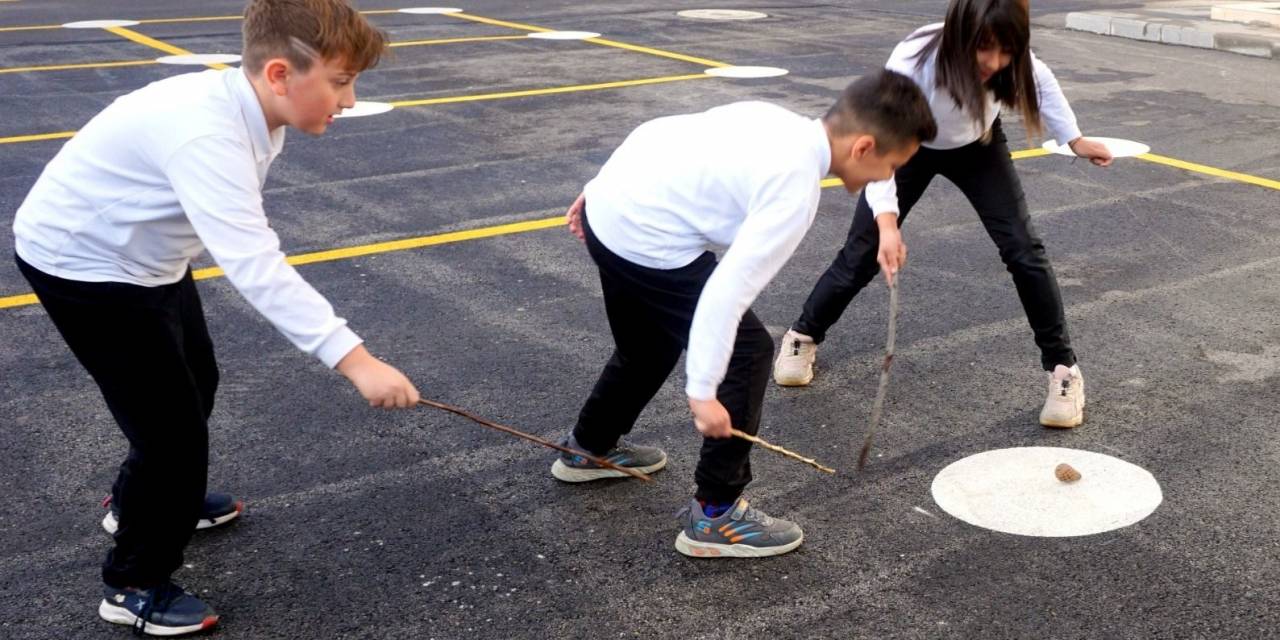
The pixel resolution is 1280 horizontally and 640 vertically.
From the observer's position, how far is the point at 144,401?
311 cm

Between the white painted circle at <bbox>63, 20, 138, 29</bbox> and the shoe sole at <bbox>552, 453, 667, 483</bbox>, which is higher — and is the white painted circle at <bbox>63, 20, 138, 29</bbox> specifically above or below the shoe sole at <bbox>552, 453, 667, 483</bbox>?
above

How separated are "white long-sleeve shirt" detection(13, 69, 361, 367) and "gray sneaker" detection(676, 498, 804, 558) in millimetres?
1222

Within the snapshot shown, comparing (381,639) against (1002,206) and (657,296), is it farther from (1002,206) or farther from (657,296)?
(1002,206)

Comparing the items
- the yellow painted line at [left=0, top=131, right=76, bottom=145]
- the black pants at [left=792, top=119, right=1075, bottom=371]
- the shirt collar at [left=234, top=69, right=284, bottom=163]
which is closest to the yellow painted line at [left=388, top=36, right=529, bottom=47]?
the yellow painted line at [left=0, top=131, right=76, bottom=145]

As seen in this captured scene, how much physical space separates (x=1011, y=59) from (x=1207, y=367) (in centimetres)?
167

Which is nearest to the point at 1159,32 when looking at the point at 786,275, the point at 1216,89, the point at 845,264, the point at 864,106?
the point at 1216,89

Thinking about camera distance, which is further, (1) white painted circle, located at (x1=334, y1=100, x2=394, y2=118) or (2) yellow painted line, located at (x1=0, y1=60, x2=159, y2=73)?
(2) yellow painted line, located at (x1=0, y1=60, x2=159, y2=73)

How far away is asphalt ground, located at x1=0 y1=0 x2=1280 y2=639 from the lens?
343cm

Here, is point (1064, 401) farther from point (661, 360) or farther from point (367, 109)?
point (367, 109)

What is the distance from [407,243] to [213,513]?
2972mm

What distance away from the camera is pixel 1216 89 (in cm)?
1073

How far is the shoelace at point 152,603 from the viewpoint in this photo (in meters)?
3.24

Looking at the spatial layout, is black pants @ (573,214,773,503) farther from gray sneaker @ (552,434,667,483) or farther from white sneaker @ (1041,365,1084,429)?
white sneaker @ (1041,365,1084,429)

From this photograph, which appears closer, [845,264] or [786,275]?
[845,264]
